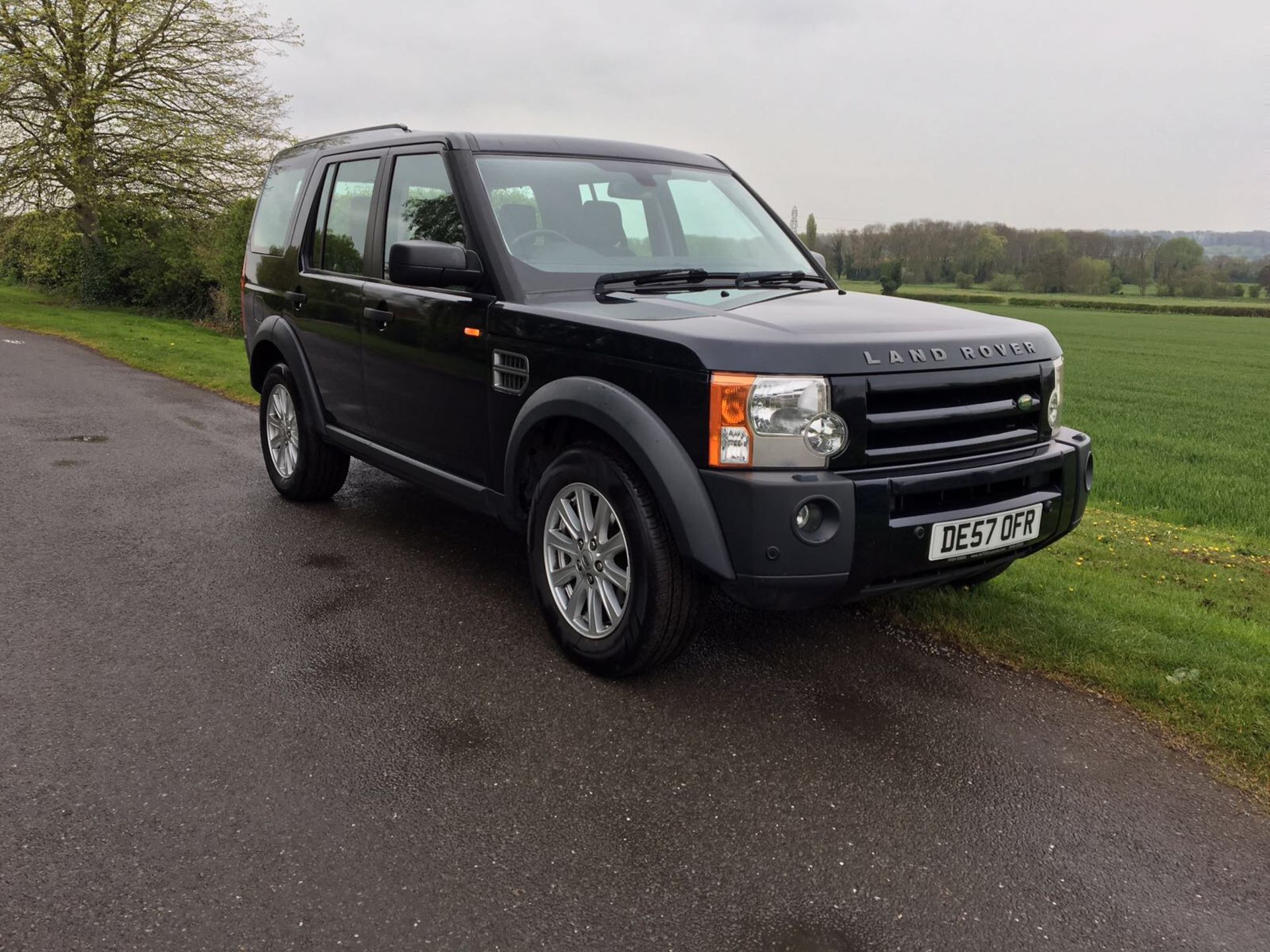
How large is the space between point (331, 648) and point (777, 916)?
91.2 inches

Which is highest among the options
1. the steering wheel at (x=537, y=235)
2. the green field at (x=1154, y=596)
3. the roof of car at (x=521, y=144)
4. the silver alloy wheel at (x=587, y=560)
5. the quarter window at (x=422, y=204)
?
the roof of car at (x=521, y=144)

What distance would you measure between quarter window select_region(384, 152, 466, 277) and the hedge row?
76.2 meters

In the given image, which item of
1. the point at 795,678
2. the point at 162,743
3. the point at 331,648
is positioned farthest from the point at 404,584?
the point at 795,678

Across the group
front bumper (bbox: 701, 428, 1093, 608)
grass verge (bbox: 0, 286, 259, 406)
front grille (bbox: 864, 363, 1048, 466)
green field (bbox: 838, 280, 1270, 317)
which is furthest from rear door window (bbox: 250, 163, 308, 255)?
green field (bbox: 838, 280, 1270, 317)

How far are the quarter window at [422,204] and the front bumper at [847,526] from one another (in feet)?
6.49

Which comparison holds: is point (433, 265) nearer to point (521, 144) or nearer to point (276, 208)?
point (521, 144)

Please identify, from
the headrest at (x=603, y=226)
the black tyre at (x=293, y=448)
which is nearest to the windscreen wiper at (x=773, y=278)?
the headrest at (x=603, y=226)

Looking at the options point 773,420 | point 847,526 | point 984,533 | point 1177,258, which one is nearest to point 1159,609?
point 984,533

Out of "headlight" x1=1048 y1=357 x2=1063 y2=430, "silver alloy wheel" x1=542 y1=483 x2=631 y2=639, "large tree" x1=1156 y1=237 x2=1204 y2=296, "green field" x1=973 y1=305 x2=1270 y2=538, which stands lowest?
"green field" x1=973 y1=305 x2=1270 y2=538

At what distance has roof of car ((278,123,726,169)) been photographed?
15.3 feet

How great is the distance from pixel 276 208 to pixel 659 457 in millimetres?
4156

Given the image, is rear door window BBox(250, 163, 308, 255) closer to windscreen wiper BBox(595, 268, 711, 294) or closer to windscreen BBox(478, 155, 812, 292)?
windscreen BBox(478, 155, 812, 292)

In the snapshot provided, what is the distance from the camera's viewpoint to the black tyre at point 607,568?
3.56m

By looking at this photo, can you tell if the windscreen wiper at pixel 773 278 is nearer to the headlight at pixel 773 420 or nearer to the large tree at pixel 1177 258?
the headlight at pixel 773 420
